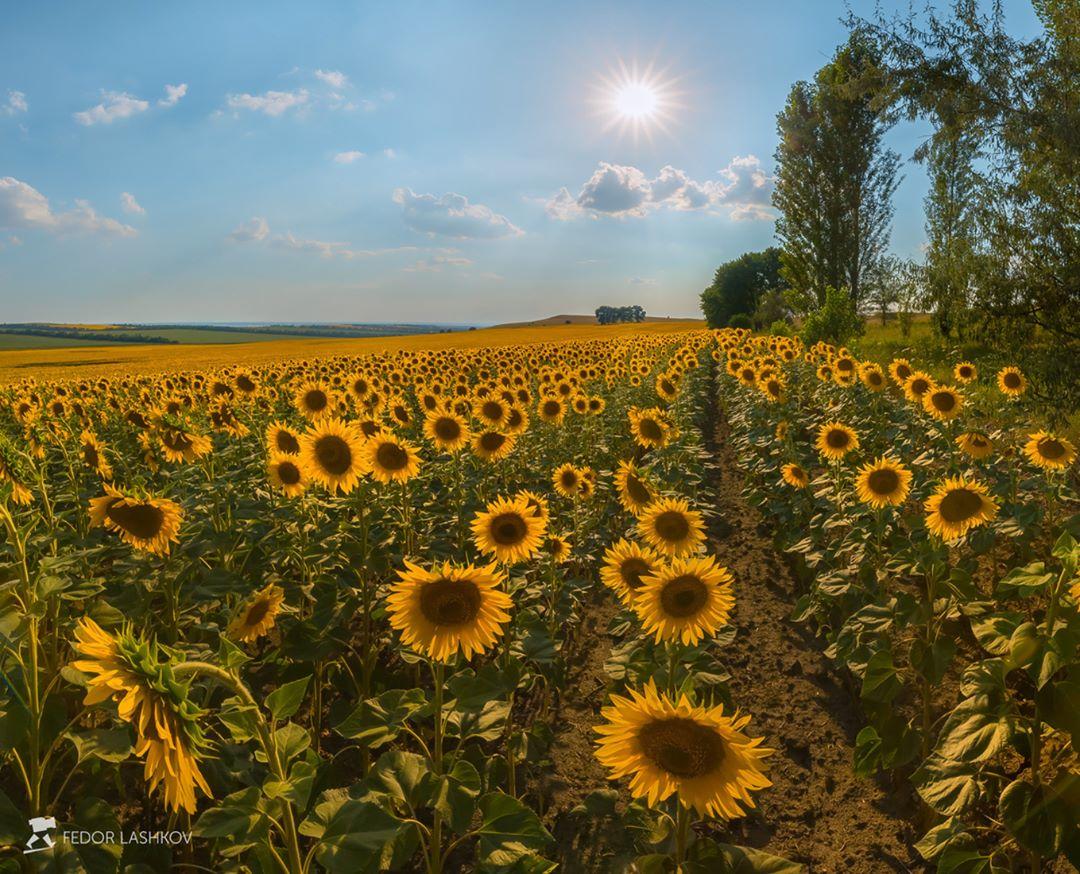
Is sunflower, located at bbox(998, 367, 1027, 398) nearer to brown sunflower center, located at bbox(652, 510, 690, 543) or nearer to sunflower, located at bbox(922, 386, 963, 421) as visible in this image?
sunflower, located at bbox(922, 386, 963, 421)

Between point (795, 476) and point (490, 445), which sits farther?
point (490, 445)

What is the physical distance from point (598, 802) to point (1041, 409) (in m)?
9.11

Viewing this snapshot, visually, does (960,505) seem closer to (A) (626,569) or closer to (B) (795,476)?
(B) (795,476)

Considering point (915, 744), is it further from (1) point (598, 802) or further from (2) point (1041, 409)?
(2) point (1041, 409)

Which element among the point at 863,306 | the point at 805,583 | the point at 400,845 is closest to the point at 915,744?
the point at 400,845

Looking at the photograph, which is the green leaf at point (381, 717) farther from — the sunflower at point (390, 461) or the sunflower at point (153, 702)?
the sunflower at point (390, 461)

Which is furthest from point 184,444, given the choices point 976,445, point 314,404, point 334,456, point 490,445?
point 976,445

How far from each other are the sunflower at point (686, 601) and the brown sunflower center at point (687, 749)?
89 centimetres

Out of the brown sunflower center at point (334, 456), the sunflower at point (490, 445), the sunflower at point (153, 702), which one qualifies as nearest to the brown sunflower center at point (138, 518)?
the brown sunflower center at point (334, 456)

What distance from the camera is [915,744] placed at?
3184mm

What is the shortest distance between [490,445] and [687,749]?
5.03 m

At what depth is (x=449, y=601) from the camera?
2680mm

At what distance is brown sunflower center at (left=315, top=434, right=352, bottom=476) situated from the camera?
476 cm

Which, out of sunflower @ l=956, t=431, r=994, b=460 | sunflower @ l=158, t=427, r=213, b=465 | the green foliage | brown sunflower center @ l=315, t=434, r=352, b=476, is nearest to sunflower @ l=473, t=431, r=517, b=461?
brown sunflower center @ l=315, t=434, r=352, b=476
